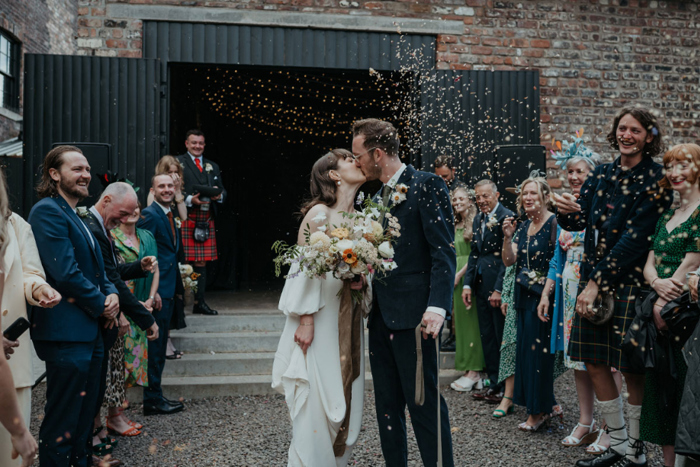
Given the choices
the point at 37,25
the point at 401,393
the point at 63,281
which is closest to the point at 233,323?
the point at 63,281

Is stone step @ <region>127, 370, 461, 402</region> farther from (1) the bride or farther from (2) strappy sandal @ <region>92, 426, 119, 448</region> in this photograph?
(1) the bride

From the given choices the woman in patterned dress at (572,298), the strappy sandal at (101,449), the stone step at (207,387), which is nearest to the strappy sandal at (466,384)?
the stone step at (207,387)

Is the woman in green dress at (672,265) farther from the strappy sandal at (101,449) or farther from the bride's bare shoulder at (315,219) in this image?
the strappy sandal at (101,449)

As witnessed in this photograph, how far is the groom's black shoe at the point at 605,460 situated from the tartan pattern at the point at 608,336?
629 millimetres

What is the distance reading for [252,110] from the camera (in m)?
12.6

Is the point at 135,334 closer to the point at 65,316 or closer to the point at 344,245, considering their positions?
the point at 65,316

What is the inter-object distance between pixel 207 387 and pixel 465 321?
9.04 feet

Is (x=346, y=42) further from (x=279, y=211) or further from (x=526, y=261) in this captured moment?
(x=279, y=211)

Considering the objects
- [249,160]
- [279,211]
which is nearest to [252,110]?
[249,160]

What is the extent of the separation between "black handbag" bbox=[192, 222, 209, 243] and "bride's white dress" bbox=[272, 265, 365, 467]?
419 cm

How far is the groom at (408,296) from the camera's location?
10.5 ft

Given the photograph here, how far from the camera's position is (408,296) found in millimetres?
3291

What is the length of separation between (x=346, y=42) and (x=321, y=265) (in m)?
5.23

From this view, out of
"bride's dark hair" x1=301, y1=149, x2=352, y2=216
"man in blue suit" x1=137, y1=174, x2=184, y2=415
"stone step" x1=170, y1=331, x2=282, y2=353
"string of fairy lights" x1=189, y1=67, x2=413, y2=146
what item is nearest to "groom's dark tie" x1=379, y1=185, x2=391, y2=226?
"bride's dark hair" x1=301, y1=149, x2=352, y2=216
